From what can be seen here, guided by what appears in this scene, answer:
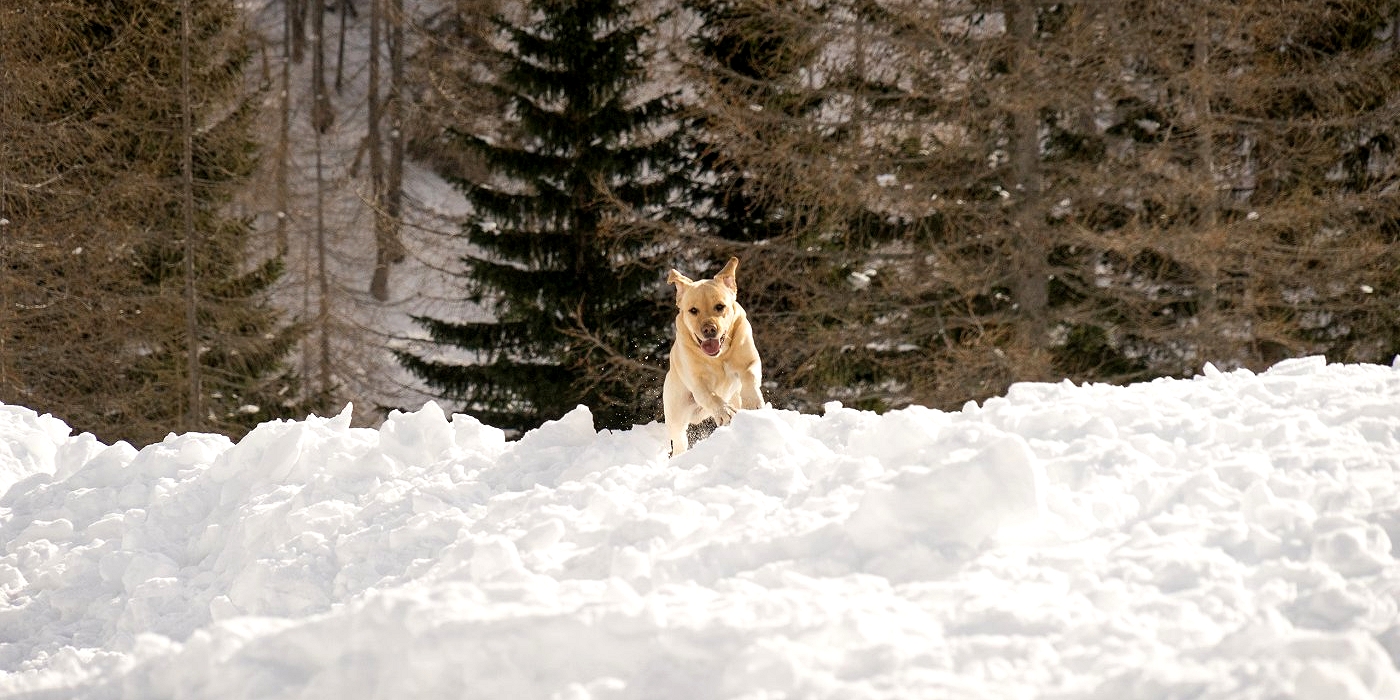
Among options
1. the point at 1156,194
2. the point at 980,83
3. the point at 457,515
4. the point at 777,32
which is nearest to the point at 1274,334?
the point at 1156,194

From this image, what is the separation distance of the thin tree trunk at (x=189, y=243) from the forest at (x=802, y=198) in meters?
0.07

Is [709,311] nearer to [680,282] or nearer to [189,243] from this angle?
[680,282]

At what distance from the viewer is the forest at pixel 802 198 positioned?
13891 mm

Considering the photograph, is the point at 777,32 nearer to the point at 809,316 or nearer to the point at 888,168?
the point at 888,168

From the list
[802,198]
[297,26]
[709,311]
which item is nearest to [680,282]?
[709,311]

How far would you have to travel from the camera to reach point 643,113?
15.6m

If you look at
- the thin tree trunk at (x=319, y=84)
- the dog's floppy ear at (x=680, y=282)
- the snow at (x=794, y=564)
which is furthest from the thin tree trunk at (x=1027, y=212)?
the thin tree trunk at (x=319, y=84)

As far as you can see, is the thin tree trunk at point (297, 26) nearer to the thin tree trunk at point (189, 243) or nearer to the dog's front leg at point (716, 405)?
the thin tree trunk at point (189, 243)

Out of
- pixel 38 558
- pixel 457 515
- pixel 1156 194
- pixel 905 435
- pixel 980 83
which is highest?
pixel 980 83

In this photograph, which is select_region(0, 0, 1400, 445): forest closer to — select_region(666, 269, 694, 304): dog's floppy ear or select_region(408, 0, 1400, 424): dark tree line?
select_region(408, 0, 1400, 424): dark tree line

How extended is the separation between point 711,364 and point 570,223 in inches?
368

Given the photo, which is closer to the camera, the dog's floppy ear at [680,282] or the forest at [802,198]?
the dog's floppy ear at [680,282]

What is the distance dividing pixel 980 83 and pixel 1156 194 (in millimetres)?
2442

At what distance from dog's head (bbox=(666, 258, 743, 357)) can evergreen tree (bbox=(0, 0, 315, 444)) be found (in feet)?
38.9
